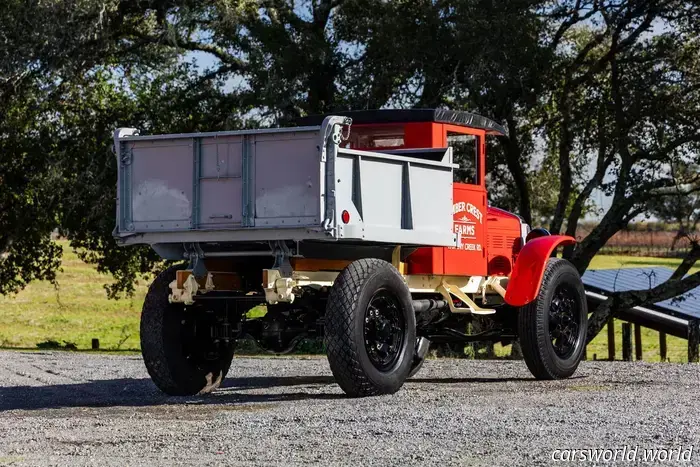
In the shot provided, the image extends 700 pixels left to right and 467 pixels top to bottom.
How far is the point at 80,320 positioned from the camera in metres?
37.7

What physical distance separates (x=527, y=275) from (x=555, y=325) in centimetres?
88

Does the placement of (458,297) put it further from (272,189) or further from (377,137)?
(272,189)

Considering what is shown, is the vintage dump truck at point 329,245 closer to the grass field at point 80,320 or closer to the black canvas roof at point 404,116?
the black canvas roof at point 404,116

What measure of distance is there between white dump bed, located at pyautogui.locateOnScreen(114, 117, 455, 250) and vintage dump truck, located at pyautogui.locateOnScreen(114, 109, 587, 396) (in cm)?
1

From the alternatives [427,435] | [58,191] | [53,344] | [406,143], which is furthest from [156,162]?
[53,344]

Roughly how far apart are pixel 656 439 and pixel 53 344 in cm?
A: 2011

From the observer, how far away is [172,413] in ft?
32.3

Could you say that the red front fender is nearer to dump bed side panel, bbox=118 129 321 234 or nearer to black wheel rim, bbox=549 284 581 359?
black wheel rim, bbox=549 284 581 359

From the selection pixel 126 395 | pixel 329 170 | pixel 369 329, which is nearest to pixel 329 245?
pixel 369 329

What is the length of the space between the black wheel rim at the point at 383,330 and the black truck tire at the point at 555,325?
196 cm

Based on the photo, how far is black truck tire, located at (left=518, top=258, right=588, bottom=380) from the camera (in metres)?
12.5

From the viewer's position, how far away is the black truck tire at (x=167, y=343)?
37.3ft

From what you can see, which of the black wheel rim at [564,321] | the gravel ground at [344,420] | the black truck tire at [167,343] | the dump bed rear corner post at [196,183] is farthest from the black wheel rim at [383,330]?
the black wheel rim at [564,321]

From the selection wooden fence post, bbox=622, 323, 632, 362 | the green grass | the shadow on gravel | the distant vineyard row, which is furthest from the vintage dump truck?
the distant vineyard row
